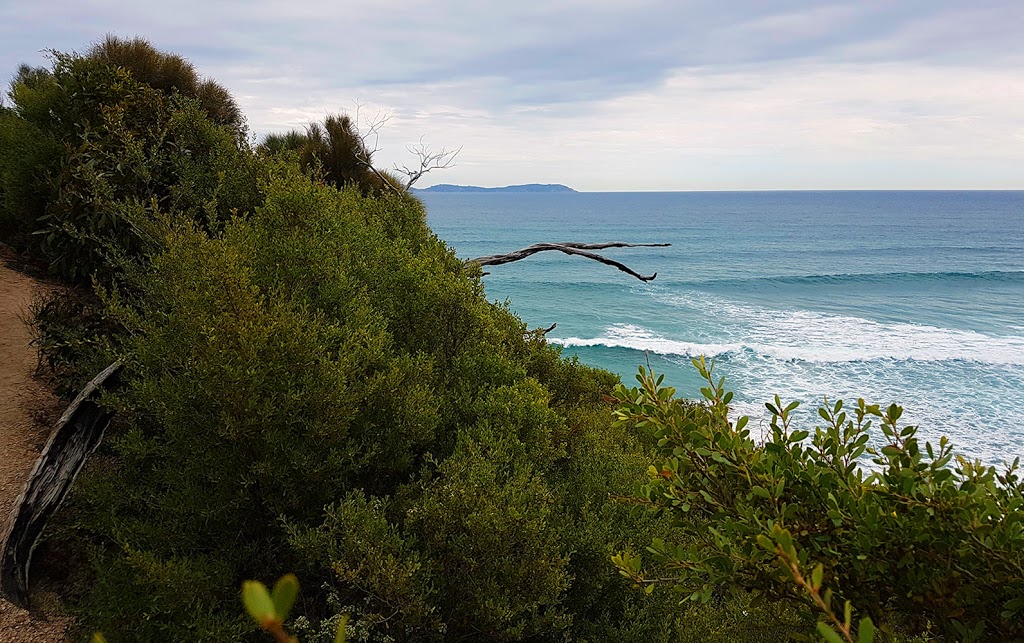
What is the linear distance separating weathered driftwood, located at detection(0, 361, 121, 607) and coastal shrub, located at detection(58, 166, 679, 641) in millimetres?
287


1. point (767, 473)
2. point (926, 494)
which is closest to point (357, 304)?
point (767, 473)

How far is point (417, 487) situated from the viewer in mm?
5512

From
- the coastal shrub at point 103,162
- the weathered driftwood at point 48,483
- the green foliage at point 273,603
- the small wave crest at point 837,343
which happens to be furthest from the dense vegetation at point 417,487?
the small wave crest at point 837,343

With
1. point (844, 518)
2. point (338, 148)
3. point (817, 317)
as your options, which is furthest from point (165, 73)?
point (817, 317)

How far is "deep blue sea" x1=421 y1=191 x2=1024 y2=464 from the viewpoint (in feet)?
75.2

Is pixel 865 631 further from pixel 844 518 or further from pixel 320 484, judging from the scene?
pixel 320 484

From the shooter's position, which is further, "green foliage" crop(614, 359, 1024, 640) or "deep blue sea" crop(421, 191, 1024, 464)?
"deep blue sea" crop(421, 191, 1024, 464)

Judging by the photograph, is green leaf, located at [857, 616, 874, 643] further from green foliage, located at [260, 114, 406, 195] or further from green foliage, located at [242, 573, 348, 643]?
green foliage, located at [260, 114, 406, 195]

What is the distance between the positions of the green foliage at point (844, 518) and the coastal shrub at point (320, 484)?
237 centimetres

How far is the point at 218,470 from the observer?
16.6 ft

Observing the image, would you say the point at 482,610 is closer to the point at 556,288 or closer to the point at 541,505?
the point at 541,505

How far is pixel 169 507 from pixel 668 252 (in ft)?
212

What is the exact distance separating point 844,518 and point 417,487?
374 centimetres

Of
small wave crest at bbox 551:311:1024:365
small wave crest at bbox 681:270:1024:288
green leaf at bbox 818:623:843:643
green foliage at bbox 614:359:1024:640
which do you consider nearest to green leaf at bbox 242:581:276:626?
green leaf at bbox 818:623:843:643
